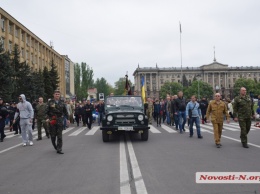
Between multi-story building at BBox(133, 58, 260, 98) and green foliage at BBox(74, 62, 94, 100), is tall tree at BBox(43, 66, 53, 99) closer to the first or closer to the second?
green foliage at BBox(74, 62, 94, 100)

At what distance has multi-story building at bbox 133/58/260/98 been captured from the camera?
15075 centimetres

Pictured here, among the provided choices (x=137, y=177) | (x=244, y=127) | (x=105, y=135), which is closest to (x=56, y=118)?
(x=105, y=135)

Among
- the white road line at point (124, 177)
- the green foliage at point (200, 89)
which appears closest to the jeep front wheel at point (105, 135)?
the white road line at point (124, 177)

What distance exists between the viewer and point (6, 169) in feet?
24.1

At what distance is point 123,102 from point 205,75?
5641 inches

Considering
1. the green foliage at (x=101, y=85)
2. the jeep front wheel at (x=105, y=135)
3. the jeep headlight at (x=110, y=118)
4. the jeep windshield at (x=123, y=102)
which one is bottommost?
the jeep front wheel at (x=105, y=135)

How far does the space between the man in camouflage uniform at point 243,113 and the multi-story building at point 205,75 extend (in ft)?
453

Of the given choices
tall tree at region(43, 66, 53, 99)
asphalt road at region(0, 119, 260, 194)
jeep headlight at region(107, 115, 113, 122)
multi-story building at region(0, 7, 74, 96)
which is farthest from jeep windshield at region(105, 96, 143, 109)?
tall tree at region(43, 66, 53, 99)

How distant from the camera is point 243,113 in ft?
33.3

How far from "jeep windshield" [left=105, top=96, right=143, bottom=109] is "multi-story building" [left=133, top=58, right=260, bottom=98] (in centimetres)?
13446

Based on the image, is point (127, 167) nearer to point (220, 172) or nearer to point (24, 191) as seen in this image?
point (220, 172)

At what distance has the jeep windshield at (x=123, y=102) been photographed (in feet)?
43.9

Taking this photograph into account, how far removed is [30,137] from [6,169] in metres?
4.88

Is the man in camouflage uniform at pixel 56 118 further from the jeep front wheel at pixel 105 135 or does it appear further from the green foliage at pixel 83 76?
the green foliage at pixel 83 76
